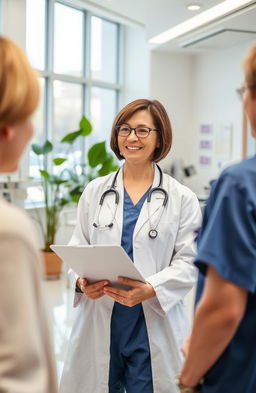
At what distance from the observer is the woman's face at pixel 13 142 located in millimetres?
799

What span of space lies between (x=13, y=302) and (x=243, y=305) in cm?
46

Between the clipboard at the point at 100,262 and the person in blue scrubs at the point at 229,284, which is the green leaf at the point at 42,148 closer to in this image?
the clipboard at the point at 100,262

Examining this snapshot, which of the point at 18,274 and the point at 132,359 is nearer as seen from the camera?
the point at 18,274

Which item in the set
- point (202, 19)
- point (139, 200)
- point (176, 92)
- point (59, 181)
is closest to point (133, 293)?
point (139, 200)

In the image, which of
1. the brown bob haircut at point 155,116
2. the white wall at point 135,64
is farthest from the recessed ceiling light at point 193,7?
the brown bob haircut at point 155,116

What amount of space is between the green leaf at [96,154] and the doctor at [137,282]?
285 centimetres

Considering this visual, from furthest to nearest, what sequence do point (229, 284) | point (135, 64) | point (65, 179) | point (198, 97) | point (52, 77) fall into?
point (198, 97)
point (135, 64)
point (52, 77)
point (65, 179)
point (229, 284)

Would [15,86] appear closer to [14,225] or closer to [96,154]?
[14,225]

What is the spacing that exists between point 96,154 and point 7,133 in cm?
386

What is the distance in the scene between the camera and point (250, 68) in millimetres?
939

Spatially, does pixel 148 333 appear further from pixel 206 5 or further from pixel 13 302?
pixel 206 5

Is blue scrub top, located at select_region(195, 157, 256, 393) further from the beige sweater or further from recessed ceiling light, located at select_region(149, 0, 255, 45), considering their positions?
recessed ceiling light, located at select_region(149, 0, 255, 45)

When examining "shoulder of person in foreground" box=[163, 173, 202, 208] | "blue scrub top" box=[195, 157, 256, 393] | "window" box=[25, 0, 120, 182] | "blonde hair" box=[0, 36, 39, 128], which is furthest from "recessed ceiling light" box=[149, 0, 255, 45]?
"blonde hair" box=[0, 36, 39, 128]

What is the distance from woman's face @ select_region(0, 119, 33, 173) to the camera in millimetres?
799
